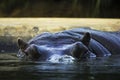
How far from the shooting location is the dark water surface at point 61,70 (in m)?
5.21

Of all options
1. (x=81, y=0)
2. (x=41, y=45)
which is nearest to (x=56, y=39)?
(x=41, y=45)

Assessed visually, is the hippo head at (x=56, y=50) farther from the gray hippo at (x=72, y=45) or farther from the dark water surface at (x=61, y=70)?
the dark water surface at (x=61, y=70)

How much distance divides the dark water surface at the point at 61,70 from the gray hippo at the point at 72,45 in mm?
211

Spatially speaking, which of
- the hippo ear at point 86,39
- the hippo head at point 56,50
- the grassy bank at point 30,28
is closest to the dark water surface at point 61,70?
the hippo head at point 56,50

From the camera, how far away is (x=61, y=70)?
578 centimetres

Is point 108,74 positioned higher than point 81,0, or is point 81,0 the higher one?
point 108,74

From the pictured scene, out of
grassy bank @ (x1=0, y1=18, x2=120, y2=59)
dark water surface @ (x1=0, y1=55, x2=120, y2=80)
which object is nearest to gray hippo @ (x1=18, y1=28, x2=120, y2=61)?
dark water surface @ (x1=0, y1=55, x2=120, y2=80)

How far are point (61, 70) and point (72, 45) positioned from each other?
116 cm

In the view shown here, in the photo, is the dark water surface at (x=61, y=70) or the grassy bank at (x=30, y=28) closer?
the dark water surface at (x=61, y=70)

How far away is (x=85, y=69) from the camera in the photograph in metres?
5.95

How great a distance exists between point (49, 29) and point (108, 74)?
410 centimetres

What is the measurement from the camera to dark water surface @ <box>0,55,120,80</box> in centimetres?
521

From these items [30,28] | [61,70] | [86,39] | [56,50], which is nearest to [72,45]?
[56,50]

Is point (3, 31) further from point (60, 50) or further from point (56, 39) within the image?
point (60, 50)
